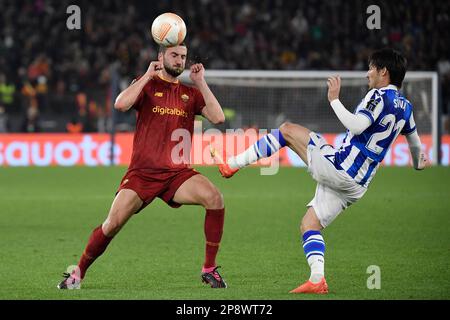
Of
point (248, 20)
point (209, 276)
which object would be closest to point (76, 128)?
point (248, 20)

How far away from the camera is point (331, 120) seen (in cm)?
2348

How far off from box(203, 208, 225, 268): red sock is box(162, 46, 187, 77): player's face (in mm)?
1178

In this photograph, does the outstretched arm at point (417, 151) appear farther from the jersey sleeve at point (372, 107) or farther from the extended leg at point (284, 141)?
the extended leg at point (284, 141)

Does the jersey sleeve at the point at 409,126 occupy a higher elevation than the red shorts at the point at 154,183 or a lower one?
higher

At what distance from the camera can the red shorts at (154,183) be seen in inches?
309

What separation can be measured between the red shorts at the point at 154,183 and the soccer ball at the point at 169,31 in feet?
3.44

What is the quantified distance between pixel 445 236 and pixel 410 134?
4.15 m

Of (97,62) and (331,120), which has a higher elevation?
(97,62)

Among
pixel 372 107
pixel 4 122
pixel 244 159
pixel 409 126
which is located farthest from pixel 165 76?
pixel 4 122

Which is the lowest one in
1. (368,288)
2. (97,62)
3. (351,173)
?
(368,288)

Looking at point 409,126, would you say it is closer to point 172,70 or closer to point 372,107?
point 372,107

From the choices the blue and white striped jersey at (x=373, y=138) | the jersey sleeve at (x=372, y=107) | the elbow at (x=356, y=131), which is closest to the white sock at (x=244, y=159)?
the blue and white striped jersey at (x=373, y=138)

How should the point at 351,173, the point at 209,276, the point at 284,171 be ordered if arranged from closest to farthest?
the point at 351,173 < the point at 209,276 < the point at 284,171

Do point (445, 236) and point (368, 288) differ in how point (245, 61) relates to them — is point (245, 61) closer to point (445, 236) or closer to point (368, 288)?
point (445, 236)
